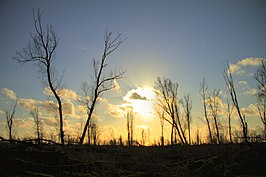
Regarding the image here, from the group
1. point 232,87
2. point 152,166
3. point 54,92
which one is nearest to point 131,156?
point 152,166

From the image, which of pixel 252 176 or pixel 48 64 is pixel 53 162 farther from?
pixel 48 64

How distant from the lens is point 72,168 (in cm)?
350

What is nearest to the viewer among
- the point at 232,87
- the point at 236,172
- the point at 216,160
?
the point at 236,172

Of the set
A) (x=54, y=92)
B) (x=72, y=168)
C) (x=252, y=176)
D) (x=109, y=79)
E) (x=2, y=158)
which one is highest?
(x=109, y=79)

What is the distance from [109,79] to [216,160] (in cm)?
2033

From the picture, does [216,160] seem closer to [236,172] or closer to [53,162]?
[236,172]

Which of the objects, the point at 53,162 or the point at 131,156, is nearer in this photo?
the point at 53,162

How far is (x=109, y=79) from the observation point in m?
24.1

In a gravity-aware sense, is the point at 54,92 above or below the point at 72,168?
above

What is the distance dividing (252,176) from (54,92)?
1994cm

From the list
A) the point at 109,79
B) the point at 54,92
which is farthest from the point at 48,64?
the point at 109,79

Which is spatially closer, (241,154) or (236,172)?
(236,172)

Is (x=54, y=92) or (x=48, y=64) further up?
(x=48, y=64)

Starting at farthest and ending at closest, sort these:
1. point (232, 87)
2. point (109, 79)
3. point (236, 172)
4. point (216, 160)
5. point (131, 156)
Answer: point (232, 87)
point (109, 79)
point (131, 156)
point (216, 160)
point (236, 172)
